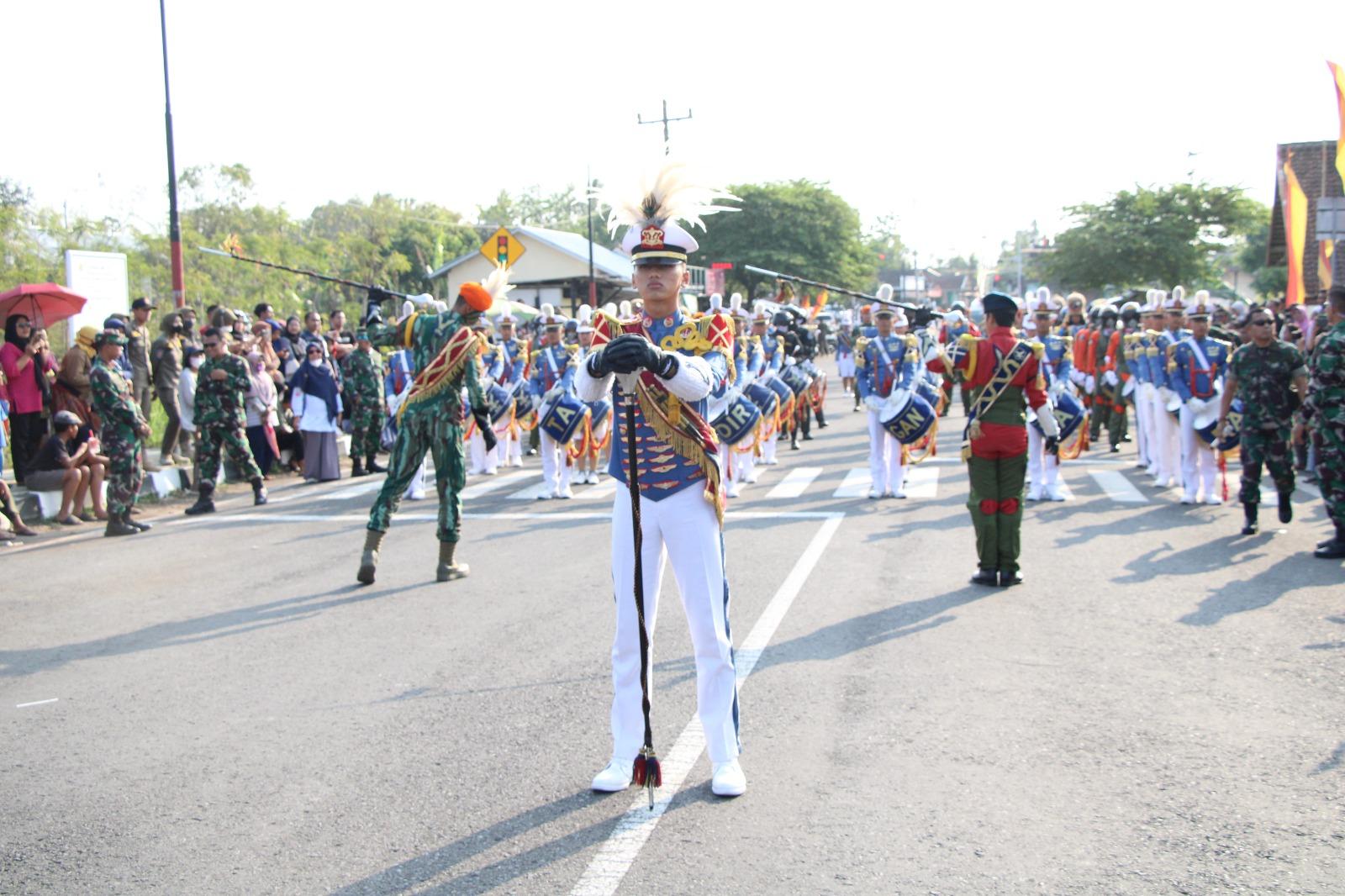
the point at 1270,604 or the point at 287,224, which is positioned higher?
the point at 287,224

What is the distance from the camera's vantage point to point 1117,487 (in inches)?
568

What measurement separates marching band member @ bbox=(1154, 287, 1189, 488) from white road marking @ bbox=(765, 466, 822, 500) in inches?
160

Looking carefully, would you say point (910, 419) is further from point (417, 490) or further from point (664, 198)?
point (664, 198)

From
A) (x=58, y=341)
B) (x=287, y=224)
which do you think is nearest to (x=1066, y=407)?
(x=58, y=341)

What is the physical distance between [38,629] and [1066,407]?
10.2 m

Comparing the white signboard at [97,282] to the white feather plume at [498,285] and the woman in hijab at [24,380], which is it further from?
the white feather plume at [498,285]

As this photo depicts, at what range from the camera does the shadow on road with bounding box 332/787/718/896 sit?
4.12m

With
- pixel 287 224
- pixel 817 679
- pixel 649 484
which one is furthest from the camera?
pixel 287 224

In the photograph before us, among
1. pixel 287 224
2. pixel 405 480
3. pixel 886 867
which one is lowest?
pixel 886 867

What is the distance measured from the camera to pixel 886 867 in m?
4.22

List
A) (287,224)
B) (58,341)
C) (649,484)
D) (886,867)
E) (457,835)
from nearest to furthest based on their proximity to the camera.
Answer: (886,867)
(457,835)
(649,484)
(58,341)
(287,224)

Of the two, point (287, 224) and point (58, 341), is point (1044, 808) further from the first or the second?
point (287, 224)

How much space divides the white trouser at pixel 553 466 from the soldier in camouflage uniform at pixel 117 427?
177 inches

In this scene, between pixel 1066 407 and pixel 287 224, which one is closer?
pixel 1066 407
